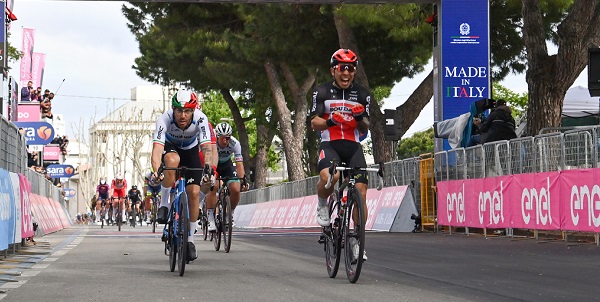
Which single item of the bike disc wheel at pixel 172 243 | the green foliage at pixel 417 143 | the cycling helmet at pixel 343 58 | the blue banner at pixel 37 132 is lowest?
the bike disc wheel at pixel 172 243

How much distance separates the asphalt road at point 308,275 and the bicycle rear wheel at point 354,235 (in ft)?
0.56

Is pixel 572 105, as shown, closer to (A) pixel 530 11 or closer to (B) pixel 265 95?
(A) pixel 530 11

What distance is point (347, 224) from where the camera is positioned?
10828 mm

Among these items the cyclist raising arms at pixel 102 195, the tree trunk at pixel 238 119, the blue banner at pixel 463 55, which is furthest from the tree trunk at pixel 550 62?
the tree trunk at pixel 238 119

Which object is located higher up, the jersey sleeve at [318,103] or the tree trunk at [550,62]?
the tree trunk at [550,62]

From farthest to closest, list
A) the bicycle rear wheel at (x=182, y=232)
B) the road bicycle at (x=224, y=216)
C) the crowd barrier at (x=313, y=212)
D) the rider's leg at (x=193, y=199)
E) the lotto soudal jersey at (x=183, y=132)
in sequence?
1. the crowd barrier at (x=313, y=212)
2. the road bicycle at (x=224, y=216)
3. the lotto soudal jersey at (x=183, y=132)
4. the rider's leg at (x=193, y=199)
5. the bicycle rear wheel at (x=182, y=232)

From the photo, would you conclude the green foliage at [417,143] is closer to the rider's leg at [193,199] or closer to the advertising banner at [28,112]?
the advertising banner at [28,112]

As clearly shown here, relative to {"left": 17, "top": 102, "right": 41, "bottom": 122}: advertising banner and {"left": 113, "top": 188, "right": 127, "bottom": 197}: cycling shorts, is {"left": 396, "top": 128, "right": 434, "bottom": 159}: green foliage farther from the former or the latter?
{"left": 113, "top": 188, "right": 127, "bottom": 197}: cycling shorts

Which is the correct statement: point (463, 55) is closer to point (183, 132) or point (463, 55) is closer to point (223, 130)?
point (223, 130)

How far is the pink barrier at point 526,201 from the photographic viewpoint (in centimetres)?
1686

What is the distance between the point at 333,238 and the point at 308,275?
74 cm

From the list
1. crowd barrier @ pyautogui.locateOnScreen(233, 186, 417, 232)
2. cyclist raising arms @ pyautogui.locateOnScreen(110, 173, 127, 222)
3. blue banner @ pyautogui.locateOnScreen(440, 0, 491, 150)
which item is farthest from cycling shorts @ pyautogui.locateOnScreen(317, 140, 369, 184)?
cyclist raising arms @ pyautogui.locateOnScreen(110, 173, 127, 222)

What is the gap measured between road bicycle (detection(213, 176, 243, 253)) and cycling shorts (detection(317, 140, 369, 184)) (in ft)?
18.3

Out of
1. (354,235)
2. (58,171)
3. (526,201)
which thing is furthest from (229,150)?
(58,171)
